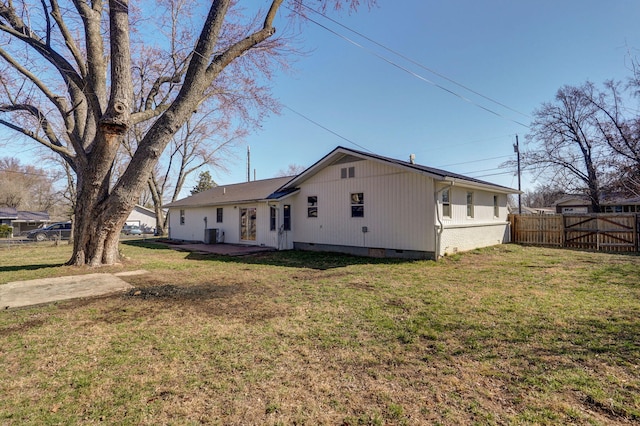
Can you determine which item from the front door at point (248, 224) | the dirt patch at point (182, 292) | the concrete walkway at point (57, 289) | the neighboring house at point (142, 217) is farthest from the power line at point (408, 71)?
the neighboring house at point (142, 217)

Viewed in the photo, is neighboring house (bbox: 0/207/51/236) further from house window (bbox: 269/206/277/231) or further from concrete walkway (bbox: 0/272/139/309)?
concrete walkway (bbox: 0/272/139/309)

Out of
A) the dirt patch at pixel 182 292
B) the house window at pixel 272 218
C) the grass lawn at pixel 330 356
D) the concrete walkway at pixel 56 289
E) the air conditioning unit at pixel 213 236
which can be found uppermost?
the house window at pixel 272 218

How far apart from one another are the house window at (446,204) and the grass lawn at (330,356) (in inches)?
171

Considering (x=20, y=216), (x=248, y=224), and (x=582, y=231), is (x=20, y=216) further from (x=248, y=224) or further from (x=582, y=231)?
(x=582, y=231)

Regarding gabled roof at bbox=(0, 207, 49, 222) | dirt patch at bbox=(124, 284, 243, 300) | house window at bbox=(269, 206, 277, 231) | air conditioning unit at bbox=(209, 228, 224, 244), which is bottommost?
dirt patch at bbox=(124, 284, 243, 300)

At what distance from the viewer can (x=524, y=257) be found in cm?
1071

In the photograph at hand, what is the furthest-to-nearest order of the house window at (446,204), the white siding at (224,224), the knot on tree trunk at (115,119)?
the white siding at (224,224), the house window at (446,204), the knot on tree trunk at (115,119)

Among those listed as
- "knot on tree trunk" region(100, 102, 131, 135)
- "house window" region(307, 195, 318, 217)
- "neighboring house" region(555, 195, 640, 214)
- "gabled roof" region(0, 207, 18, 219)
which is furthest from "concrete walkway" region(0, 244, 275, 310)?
"gabled roof" region(0, 207, 18, 219)

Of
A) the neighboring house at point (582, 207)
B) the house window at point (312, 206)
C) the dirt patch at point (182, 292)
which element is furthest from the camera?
the neighboring house at point (582, 207)

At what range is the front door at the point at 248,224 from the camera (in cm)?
1555

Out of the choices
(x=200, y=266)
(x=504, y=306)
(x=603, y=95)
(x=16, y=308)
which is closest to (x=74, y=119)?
(x=200, y=266)

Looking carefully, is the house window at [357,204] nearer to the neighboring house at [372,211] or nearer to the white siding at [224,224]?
the neighboring house at [372,211]

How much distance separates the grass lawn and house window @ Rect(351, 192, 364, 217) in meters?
5.36

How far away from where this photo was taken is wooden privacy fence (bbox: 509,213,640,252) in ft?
41.1
